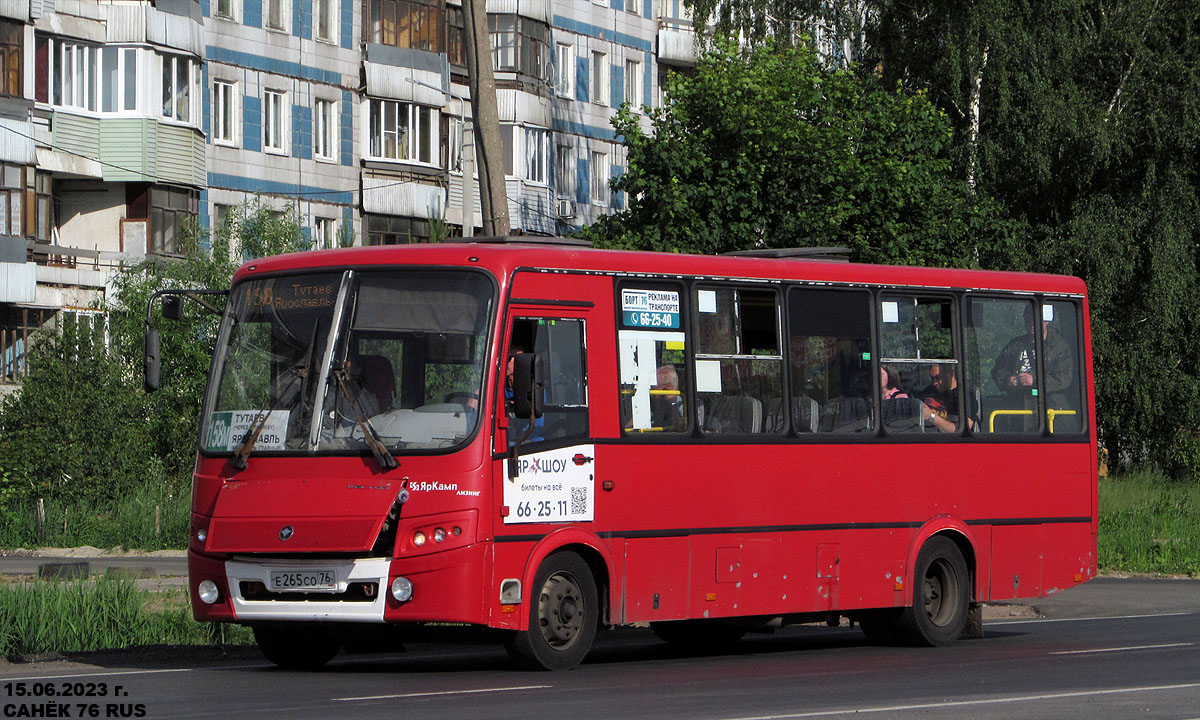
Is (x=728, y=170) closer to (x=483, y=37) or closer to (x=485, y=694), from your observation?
(x=483, y=37)

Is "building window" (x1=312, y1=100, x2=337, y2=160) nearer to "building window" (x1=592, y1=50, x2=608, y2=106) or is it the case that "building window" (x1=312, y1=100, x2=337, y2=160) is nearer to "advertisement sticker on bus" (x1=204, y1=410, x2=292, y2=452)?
"building window" (x1=592, y1=50, x2=608, y2=106)

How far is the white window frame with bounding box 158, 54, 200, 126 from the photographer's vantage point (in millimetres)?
47906

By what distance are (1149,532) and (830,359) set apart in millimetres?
17253

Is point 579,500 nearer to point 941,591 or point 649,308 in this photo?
point 649,308

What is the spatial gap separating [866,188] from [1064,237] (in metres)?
12.5

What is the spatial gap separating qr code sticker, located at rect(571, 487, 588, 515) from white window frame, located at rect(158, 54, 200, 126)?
1387 inches

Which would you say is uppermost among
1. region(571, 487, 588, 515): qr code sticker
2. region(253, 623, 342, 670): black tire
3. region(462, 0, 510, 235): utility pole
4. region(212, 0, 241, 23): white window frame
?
region(212, 0, 241, 23): white window frame

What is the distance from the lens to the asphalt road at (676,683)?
1165 centimetres

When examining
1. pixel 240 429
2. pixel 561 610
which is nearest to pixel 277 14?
pixel 240 429

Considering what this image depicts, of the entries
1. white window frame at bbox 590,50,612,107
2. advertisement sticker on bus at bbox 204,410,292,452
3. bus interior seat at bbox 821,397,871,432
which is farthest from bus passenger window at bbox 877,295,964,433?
white window frame at bbox 590,50,612,107

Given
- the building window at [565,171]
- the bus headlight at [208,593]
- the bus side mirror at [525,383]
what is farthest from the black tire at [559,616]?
the building window at [565,171]

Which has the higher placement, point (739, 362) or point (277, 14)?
point (277, 14)

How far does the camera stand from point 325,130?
5300cm

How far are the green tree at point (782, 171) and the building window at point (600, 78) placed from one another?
24210 mm
